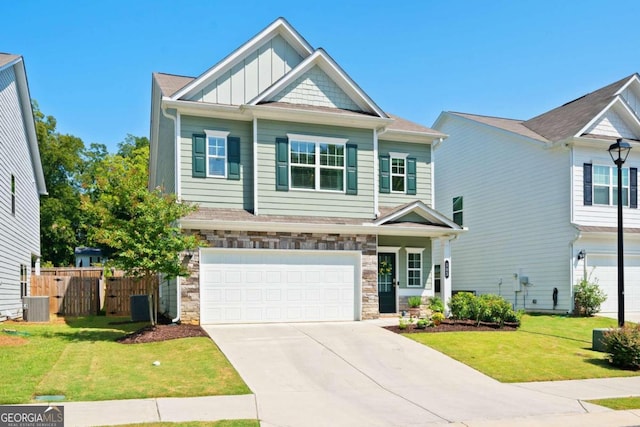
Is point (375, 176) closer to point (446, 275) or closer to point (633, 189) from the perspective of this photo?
point (446, 275)

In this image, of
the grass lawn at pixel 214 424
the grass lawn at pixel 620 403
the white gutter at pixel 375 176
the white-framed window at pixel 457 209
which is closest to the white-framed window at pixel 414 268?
the white gutter at pixel 375 176

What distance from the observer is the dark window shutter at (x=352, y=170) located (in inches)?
765

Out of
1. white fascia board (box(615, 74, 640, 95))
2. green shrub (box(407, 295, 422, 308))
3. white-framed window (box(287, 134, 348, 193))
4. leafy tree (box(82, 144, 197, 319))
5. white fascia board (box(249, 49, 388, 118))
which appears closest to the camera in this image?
leafy tree (box(82, 144, 197, 319))

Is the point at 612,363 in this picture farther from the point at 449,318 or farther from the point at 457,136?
the point at 457,136

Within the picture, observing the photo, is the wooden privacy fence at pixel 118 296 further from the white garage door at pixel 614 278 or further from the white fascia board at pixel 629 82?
the white fascia board at pixel 629 82

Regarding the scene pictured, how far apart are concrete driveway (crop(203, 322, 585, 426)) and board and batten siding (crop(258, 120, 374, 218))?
420 cm

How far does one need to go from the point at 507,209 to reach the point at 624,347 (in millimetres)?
13135

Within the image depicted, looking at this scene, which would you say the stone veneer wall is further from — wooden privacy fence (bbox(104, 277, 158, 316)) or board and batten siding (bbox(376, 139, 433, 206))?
wooden privacy fence (bbox(104, 277, 158, 316))

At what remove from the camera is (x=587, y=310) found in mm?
21891

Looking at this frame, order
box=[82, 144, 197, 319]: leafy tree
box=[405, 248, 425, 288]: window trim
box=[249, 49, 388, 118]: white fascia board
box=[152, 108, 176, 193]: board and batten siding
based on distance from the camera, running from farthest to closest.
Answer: box=[405, 248, 425, 288]: window trim → box=[152, 108, 176, 193]: board and batten siding → box=[249, 49, 388, 118]: white fascia board → box=[82, 144, 197, 319]: leafy tree

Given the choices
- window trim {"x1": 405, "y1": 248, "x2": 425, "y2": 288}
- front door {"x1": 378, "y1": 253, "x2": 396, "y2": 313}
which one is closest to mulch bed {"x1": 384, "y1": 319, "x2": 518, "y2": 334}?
front door {"x1": 378, "y1": 253, "x2": 396, "y2": 313}

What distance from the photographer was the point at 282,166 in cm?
1869

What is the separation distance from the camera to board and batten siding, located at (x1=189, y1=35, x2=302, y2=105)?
18734 mm

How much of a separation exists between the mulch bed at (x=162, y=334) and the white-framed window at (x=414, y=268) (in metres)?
7.89
